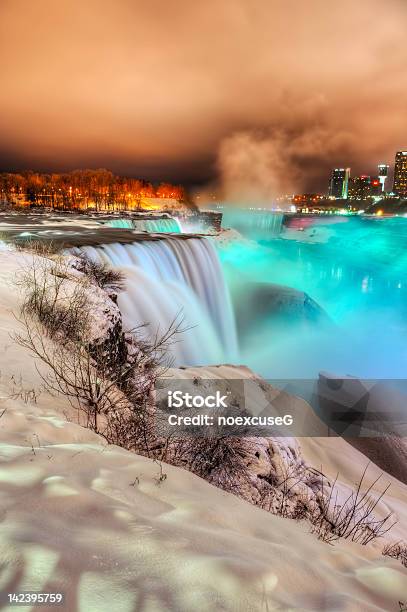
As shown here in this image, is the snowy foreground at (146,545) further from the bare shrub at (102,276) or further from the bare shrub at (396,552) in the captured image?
the bare shrub at (102,276)

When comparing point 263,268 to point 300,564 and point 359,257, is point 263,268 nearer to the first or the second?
point 359,257

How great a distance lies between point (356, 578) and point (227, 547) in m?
1.05

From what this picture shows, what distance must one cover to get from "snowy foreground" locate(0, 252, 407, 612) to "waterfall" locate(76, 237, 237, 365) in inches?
341

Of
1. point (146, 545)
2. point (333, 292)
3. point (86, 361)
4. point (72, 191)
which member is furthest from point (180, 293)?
point (72, 191)

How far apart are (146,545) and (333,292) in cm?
5797

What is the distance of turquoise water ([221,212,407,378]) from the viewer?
985 inches

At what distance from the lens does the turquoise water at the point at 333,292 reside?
25.0 metres

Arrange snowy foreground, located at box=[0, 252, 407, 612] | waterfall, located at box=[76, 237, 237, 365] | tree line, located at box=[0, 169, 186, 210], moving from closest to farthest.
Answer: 1. snowy foreground, located at box=[0, 252, 407, 612]
2. waterfall, located at box=[76, 237, 237, 365]
3. tree line, located at box=[0, 169, 186, 210]

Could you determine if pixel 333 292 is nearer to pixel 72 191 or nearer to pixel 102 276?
pixel 102 276

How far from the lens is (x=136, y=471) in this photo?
3.29 meters

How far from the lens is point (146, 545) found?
2.18 meters
